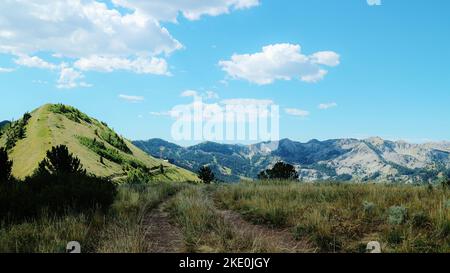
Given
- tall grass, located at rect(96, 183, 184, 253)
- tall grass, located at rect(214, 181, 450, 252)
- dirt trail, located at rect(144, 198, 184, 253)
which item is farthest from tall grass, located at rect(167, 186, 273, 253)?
tall grass, located at rect(214, 181, 450, 252)

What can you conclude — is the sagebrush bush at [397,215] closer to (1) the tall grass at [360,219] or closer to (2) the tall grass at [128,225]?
(1) the tall grass at [360,219]

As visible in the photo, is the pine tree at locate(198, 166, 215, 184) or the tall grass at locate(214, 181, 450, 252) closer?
the tall grass at locate(214, 181, 450, 252)

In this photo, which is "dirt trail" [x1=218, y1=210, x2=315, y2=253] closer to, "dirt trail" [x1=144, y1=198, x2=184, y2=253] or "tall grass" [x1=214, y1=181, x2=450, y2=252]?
"tall grass" [x1=214, y1=181, x2=450, y2=252]

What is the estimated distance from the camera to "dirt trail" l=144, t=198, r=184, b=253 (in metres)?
8.76

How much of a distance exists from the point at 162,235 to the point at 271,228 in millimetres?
2928

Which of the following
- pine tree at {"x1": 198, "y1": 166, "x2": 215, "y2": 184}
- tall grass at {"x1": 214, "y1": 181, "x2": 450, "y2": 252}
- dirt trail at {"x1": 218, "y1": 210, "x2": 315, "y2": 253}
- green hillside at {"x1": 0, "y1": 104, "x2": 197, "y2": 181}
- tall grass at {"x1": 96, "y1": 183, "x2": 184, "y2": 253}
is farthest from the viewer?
green hillside at {"x1": 0, "y1": 104, "x2": 197, "y2": 181}

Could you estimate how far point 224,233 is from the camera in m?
9.06

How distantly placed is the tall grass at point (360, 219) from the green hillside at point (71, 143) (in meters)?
96.1

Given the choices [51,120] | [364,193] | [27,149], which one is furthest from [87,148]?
[364,193]

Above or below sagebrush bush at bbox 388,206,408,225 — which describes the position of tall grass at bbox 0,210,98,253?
below

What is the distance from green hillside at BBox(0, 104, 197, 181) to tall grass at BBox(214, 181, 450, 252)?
315 ft

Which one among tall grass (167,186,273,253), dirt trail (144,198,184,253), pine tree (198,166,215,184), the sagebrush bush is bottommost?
pine tree (198,166,215,184)

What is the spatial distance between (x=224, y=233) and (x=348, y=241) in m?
2.77
